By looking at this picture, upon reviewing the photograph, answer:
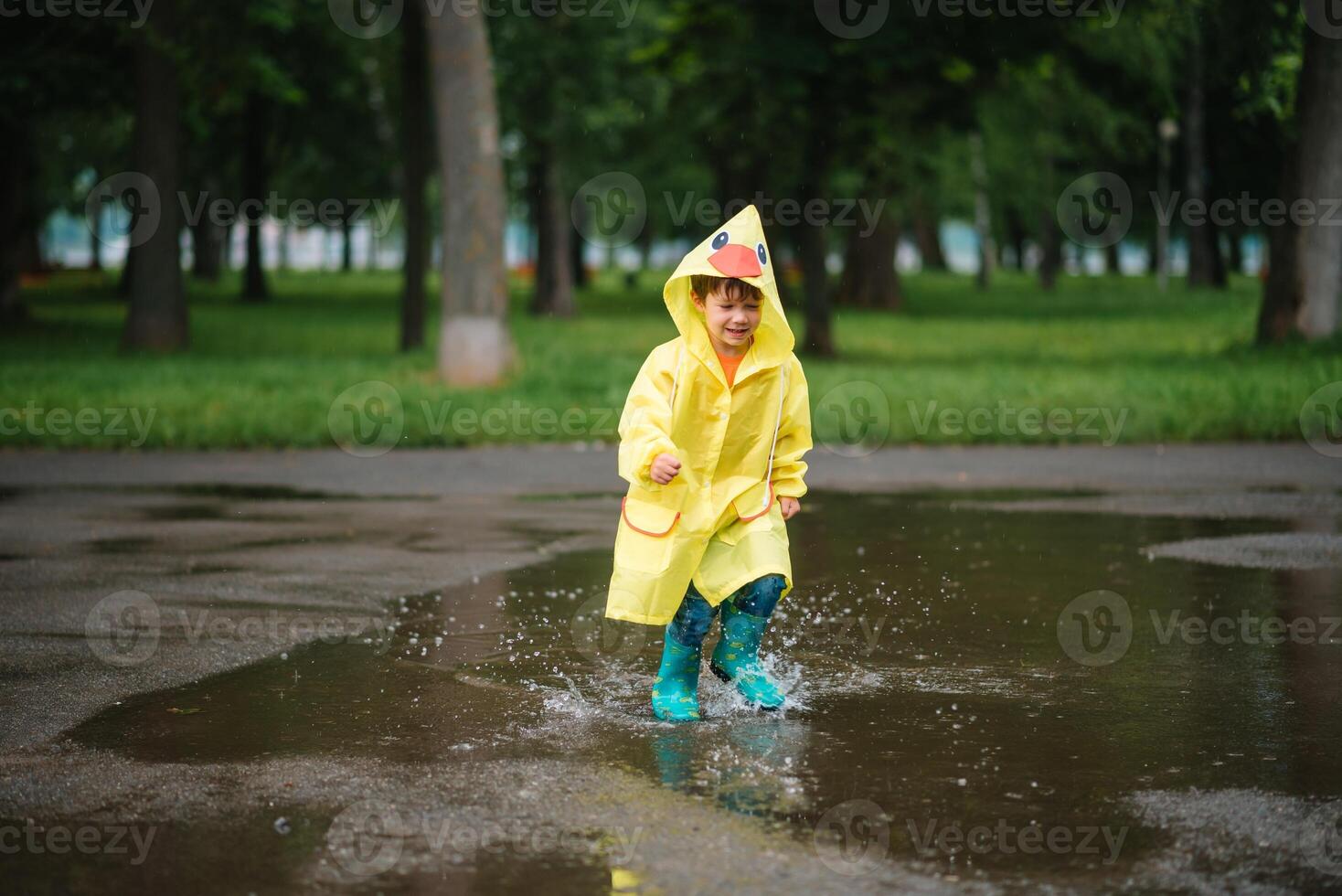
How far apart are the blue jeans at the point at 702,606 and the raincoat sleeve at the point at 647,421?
1.46 feet

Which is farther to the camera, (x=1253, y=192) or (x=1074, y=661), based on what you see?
(x=1253, y=192)

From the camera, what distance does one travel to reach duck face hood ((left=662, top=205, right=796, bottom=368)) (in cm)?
537

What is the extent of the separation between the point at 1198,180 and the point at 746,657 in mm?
41131

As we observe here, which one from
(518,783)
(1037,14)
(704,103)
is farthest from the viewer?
(704,103)

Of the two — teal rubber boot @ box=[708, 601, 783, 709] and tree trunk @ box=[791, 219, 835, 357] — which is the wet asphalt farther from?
tree trunk @ box=[791, 219, 835, 357]

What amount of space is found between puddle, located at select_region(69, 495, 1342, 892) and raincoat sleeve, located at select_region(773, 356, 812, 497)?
0.73 meters

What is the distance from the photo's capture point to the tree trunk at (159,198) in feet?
76.0

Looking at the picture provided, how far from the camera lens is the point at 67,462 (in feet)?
43.5

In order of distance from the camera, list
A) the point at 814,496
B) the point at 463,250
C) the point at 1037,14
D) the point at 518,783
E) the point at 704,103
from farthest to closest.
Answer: the point at 704,103 → the point at 1037,14 → the point at 463,250 → the point at 814,496 → the point at 518,783

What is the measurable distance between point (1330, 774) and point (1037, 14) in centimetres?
1751

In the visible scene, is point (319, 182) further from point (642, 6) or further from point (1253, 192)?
point (1253, 192)

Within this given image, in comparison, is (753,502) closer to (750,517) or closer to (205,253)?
(750,517)

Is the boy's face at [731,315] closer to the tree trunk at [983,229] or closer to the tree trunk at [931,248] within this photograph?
the tree trunk at [983,229]

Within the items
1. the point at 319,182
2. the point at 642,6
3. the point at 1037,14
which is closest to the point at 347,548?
the point at 1037,14
